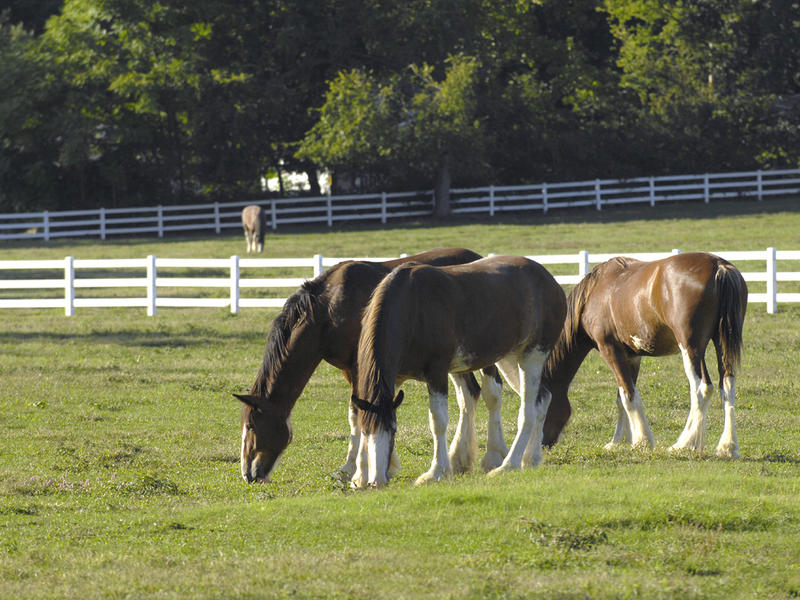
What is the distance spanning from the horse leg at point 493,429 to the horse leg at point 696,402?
1.44 m

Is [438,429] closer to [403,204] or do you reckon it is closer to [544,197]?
[544,197]

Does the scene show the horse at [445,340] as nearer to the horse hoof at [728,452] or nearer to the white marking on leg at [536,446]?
the white marking on leg at [536,446]

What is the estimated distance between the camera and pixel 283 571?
6.39 m

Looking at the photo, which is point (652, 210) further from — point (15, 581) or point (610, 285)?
point (15, 581)

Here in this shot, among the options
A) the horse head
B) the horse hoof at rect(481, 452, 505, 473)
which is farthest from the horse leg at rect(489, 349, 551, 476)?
the horse head

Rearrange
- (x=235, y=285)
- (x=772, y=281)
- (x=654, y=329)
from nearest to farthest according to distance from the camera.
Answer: (x=654, y=329) < (x=772, y=281) < (x=235, y=285)

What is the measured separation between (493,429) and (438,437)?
40.6 inches

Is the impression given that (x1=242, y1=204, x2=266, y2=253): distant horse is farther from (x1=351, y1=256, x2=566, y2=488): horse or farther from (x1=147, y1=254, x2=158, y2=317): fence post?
(x1=351, y1=256, x2=566, y2=488): horse

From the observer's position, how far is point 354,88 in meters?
40.1

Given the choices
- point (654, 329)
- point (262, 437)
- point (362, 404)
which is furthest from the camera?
point (654, 329)

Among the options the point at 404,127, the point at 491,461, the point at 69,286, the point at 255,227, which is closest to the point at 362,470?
the point at 491,461

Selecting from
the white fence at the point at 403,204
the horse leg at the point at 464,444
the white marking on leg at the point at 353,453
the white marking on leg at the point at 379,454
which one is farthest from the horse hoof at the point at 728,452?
the white fence at the point at 403,204

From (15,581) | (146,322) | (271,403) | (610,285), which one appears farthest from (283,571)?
(146,322)

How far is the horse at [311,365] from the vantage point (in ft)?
28.4
